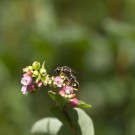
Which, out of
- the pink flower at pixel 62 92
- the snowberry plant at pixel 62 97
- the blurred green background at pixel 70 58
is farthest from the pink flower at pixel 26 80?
the blurred green background at pixel 70 58

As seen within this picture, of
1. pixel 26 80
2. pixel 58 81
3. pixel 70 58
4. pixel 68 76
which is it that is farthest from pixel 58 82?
pixel 70 58

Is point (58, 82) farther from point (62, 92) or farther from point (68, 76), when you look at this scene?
point (68, 76)

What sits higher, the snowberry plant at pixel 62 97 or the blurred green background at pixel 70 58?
the blurred green background at pixel 70 58

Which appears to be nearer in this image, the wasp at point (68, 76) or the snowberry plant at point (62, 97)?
the snowberry plant at point (62, 97)

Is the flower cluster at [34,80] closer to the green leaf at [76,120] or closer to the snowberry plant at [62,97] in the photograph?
the snowberry plant at [62,97]

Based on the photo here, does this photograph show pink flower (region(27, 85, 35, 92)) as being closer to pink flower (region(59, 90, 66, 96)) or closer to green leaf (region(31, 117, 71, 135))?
pink flower (region(59, 90, 66, 96))

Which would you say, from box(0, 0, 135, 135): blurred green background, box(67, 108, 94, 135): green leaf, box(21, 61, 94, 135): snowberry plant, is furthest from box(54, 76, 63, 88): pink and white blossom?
box(0, 0, 135, 135): blurred green background

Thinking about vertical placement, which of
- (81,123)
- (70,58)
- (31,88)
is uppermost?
(70,58)
